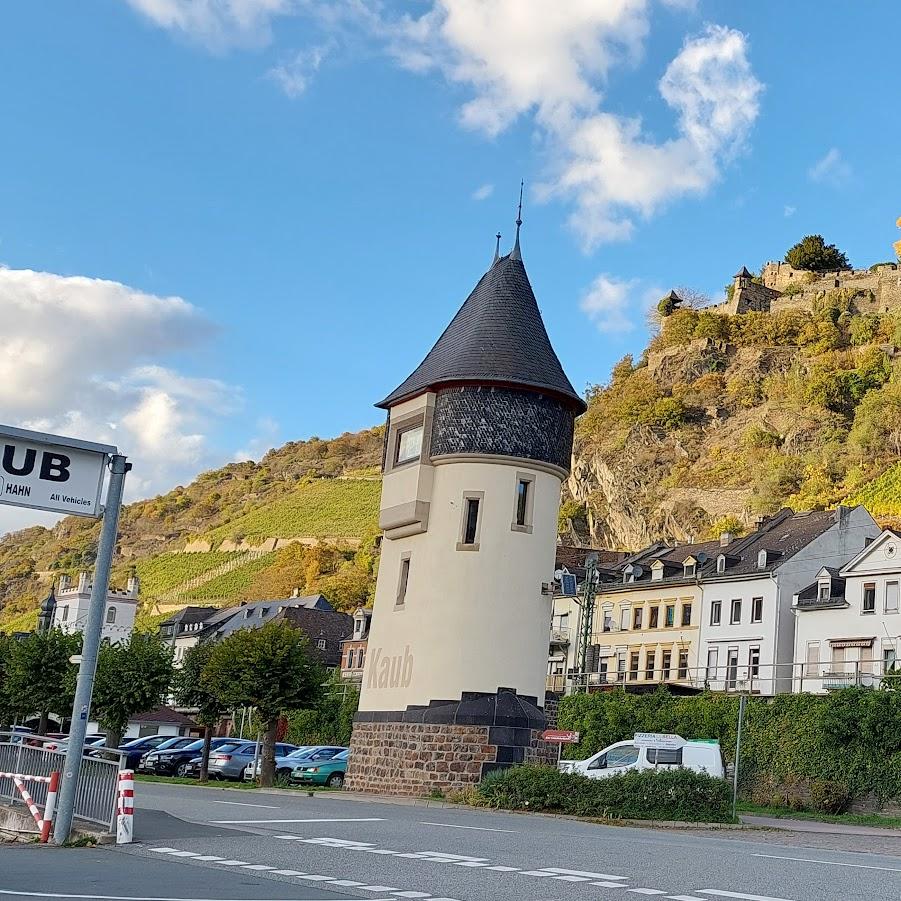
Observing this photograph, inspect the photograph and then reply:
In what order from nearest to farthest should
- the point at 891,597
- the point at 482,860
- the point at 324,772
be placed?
the point at 482,860, the point at 324,772, the point at 891,597

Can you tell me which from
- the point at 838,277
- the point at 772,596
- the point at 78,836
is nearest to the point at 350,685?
the point at 772,596

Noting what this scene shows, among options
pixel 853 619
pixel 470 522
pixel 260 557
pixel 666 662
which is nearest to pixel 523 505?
pixel 470 522

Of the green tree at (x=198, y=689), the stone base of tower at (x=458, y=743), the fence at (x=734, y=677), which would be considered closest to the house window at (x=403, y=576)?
the stone base of tower at (x=458, y=743)

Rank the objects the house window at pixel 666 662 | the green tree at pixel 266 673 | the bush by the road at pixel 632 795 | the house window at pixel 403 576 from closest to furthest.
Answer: the bush by the road at pixel 632 795 → the house window at pixel 403 576 → the green tree at pixel 266 673 → the house window at pixel 666 662

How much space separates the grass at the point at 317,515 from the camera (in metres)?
153

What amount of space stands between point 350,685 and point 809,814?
35.3m

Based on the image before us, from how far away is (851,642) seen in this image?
54.2 m

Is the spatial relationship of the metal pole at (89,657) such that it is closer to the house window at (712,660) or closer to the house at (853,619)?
the house at (853,619)

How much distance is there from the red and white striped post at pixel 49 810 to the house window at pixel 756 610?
4760 cm

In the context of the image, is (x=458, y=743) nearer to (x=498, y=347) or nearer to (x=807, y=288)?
(x=498, y=347)

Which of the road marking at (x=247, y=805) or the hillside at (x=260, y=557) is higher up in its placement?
the hillside at (x=260, y=557)

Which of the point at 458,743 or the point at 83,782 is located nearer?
the point at 83,782

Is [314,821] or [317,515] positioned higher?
[317,515]

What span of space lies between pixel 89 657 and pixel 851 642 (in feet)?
143
